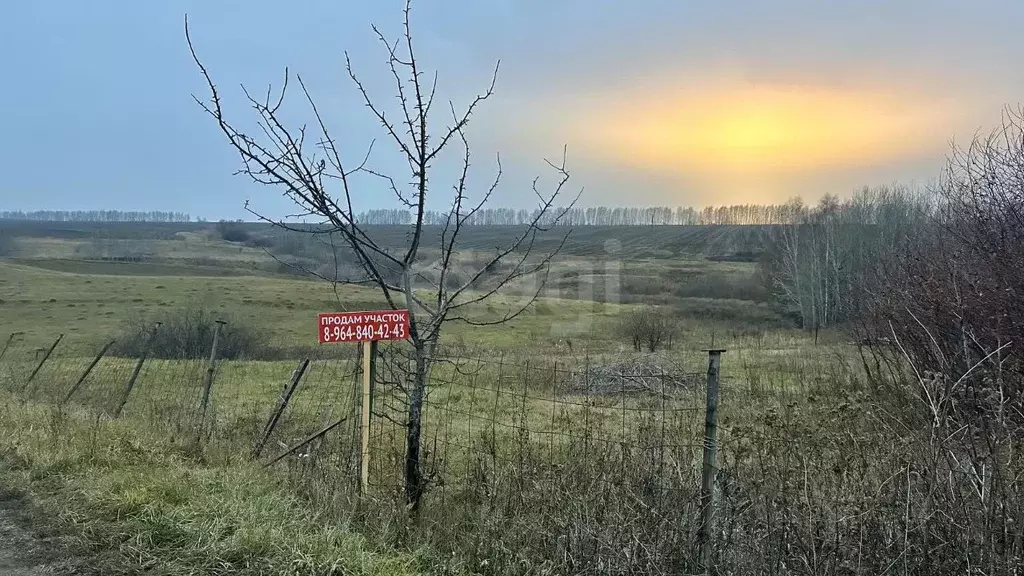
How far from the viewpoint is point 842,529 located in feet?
12.0

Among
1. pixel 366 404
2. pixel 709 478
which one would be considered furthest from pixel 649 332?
pixel 709 478

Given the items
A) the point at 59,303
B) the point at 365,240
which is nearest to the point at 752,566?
A: the point at 365,240

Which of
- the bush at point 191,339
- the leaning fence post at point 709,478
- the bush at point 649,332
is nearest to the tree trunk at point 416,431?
the leaning fence post at point 709,478

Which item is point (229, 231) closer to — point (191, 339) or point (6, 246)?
point (6, 246)

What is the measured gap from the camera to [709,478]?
397 centimetres

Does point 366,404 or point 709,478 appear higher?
point 366,404

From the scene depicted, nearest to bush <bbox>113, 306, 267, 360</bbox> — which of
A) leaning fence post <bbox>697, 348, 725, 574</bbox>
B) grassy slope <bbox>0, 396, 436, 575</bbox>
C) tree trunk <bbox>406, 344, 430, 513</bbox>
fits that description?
grassy slope <bbox>0, 396, 436, 575</bbox>

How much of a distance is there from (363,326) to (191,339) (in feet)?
87.7

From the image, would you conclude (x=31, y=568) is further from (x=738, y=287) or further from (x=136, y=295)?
(x=738, y=287)

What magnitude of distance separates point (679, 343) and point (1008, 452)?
26326 millimetres

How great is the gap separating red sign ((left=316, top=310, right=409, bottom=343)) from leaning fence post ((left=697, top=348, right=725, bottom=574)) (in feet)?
6.70

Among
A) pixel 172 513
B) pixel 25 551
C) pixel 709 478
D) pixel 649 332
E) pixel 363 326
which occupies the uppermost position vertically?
pixel 363 326

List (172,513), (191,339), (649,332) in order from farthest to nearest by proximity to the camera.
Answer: (649,332), (191,339), (172,513)

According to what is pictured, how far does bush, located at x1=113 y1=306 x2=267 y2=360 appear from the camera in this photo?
27.6 m
